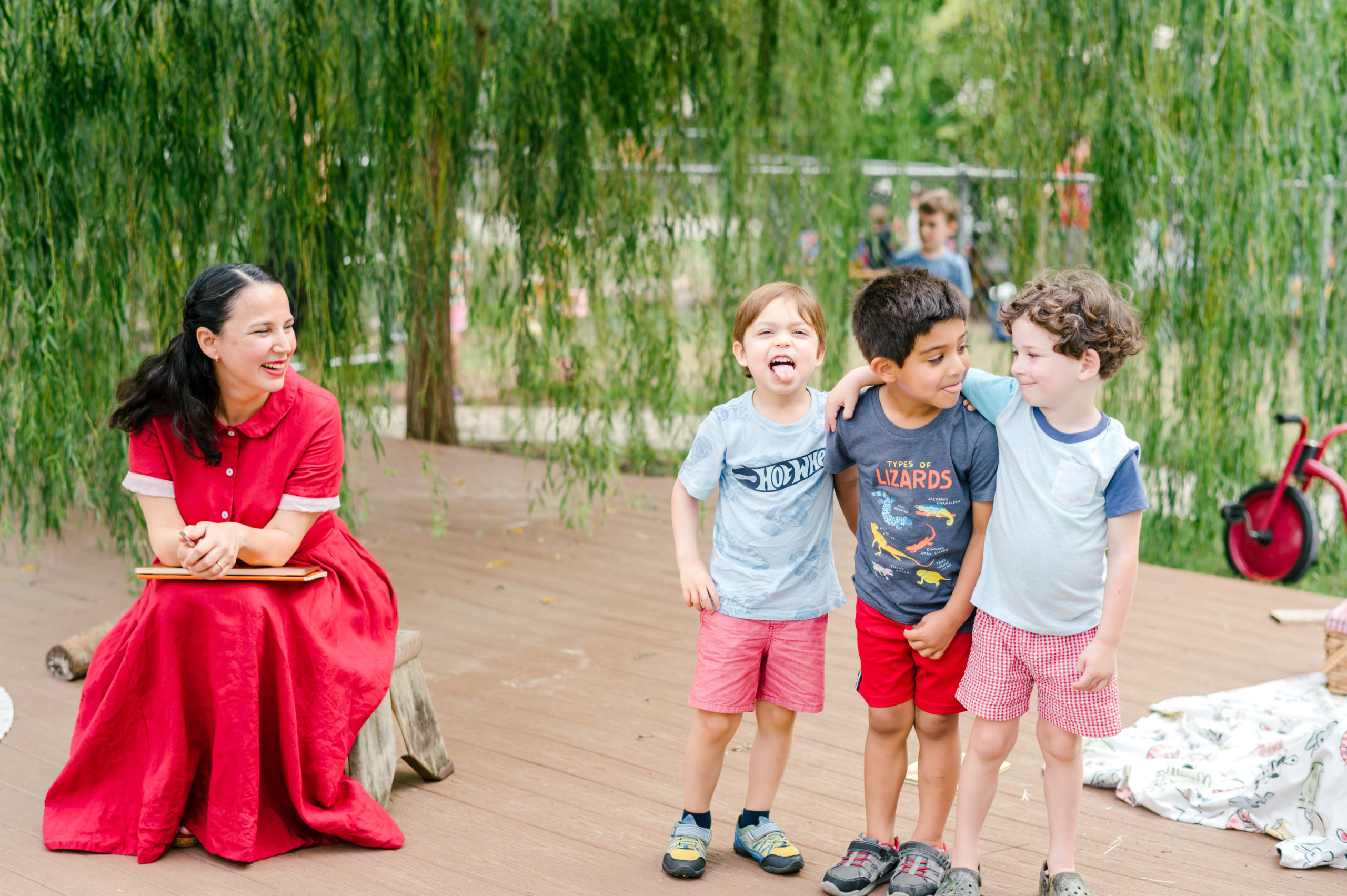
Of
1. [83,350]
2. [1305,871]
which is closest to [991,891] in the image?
[1305,871]

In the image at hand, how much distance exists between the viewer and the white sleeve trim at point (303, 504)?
2.78 meters

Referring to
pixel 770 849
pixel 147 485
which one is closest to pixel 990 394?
pixel 770 849

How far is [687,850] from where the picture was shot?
8.75 feet

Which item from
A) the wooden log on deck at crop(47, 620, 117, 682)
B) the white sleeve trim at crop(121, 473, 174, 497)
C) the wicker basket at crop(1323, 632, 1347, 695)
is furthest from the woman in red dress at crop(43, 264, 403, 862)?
the wicker basket at crop(1323, 632, 1347, 695)

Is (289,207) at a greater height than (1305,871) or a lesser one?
greater

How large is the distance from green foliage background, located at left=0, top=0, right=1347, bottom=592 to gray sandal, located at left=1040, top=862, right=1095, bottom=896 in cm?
273

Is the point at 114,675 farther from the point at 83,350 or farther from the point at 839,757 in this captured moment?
the point at 839,757

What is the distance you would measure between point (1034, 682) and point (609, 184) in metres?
3.23

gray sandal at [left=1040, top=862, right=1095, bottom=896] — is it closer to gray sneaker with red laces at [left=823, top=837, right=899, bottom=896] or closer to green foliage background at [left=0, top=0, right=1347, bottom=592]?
gray sneaker with red laces at [left=823, top=837, right=899, bottom=896]

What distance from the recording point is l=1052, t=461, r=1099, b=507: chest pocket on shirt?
2.33 m

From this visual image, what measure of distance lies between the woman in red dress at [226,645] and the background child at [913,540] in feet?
3.67

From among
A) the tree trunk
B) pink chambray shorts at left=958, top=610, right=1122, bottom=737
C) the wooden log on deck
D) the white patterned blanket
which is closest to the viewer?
pink chambray shorts at left=958, top=610, right=1122, bottom=737

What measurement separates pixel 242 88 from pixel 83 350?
3.20 ft

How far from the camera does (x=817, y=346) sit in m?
2.62
